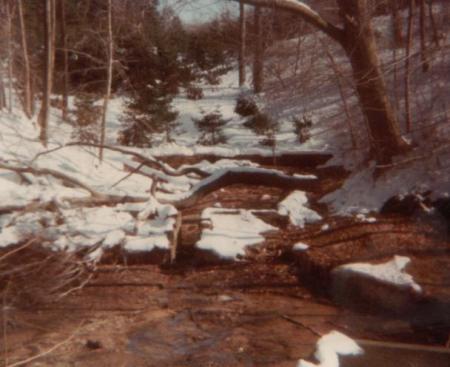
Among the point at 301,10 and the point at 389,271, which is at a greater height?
the point at 301,10

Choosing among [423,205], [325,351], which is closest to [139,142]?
[423,205]

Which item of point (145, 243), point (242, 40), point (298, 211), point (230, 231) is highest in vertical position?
point (242, 40)

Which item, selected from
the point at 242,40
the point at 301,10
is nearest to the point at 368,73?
the point at 301,10

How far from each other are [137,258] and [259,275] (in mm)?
2119

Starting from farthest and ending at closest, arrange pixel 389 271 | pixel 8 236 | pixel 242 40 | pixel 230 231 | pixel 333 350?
pixel 242 40, pixel 230 231, pixel 8 236, pixel 389 271, pixel 333 350

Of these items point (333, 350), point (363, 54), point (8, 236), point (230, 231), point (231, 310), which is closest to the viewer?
point (333, 350)

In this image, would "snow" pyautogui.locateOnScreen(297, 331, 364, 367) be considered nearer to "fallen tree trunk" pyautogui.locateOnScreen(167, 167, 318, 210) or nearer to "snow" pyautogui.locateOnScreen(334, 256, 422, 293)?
"snow" pyautogui.locateOnScreen(334, 256, 422, 293)

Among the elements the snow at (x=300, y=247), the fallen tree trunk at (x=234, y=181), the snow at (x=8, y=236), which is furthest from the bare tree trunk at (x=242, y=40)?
the snow at (x=8, y=236)

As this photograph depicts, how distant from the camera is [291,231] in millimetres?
12070

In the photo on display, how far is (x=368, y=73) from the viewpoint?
461 inches

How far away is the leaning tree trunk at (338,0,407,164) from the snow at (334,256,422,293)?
12.3 ft

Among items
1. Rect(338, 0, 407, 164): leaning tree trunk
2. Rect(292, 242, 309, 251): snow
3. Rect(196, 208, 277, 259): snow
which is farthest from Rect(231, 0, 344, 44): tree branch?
Rect(292, 242, 309, 251): snow

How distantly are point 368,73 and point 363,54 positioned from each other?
0.67 m

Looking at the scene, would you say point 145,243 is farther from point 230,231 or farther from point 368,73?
point 368,73
